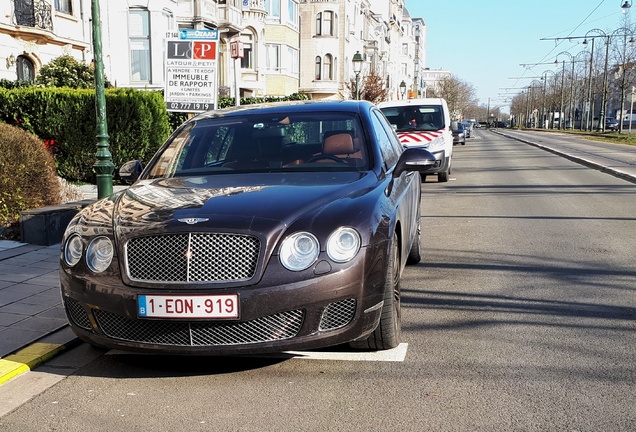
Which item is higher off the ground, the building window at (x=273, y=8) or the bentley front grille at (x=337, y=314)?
the building window at (x=273, y=8)

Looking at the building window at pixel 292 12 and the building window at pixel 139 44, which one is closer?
the building window at pixel 139 44

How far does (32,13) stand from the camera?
21.1 meters

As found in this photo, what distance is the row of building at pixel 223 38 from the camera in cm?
2122

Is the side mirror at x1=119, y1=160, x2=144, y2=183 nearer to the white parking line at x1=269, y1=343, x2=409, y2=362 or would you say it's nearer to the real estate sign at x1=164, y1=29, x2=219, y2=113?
the white parking line at x1=269, y1=343, x2=409, y2=362

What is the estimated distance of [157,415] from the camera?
3.41m

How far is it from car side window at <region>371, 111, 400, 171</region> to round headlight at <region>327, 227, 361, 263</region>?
1.40 m

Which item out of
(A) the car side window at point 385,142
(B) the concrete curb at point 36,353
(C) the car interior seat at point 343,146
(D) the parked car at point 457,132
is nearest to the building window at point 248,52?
(D) the parked car at point 457,132

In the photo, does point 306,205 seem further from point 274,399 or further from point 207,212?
point 274,399

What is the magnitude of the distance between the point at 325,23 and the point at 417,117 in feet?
109

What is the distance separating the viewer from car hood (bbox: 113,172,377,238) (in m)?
3.63

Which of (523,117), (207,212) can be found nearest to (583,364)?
(207,212)

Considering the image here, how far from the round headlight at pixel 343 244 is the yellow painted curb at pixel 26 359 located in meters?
2.13

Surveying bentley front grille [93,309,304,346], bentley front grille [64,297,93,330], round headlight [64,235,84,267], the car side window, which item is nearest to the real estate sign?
the car side window

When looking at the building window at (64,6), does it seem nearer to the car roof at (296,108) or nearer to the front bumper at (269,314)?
the car roof at (296,108)
